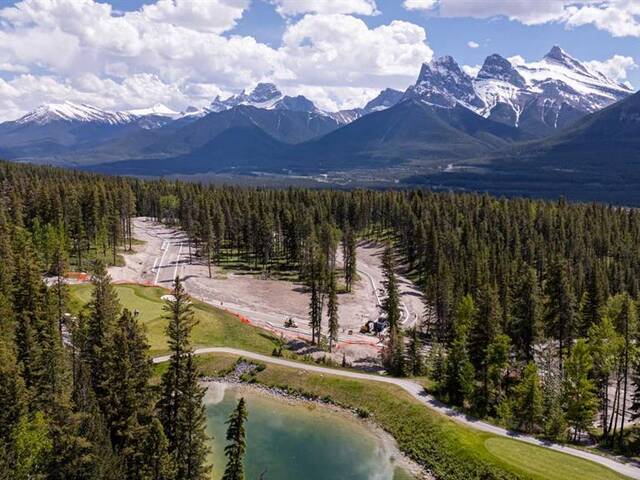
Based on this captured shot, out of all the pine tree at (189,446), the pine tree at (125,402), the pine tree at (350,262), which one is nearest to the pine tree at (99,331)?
the pine tree at (125,402)

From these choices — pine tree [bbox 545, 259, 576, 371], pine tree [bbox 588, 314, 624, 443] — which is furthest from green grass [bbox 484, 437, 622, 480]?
pine tree [bbox 545, 259, 576, 371]

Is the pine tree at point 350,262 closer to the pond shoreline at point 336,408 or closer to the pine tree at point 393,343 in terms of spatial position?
the pine tree at point 393,343

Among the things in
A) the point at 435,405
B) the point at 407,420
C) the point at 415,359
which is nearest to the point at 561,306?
the point at 415,359

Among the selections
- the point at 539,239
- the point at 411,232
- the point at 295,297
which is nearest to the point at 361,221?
the point at 411,232

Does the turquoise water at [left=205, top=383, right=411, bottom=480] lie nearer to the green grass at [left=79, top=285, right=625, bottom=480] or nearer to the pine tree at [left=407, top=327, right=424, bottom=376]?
the green grass at [left=79, top=285, right=625, bottom=480]

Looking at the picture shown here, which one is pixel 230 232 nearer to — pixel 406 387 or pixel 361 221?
pixel 361 221
